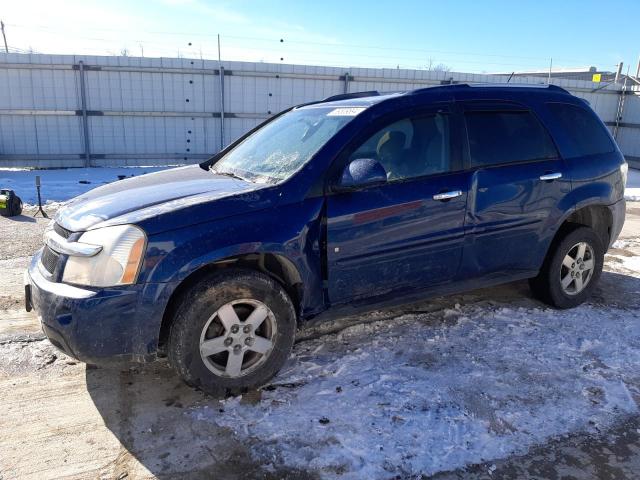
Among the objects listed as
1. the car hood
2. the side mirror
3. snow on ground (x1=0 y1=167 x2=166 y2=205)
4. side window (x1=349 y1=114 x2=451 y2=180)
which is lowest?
snow on ground (x1=0 y1=167 x2=166 y2=205)

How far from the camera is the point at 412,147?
11.5ft

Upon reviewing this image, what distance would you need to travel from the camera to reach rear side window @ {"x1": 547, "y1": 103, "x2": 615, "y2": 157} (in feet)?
13.8

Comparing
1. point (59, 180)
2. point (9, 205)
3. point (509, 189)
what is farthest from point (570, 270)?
point (59, 180)

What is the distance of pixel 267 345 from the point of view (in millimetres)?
3045

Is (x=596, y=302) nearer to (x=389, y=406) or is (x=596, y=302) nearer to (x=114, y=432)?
(x=389, y=406)

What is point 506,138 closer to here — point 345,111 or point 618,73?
point 345,111

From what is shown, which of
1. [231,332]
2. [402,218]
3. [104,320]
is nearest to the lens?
[104,320]

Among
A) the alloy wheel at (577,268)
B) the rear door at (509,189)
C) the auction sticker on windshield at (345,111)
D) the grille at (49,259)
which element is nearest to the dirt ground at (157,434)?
the grille at (49,259)

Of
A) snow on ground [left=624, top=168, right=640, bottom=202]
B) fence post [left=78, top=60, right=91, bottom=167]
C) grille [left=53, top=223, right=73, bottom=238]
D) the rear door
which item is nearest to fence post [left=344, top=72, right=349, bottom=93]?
fence post [left=78, top=60, right=91, bottom=167]

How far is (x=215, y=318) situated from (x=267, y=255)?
0.50 metres

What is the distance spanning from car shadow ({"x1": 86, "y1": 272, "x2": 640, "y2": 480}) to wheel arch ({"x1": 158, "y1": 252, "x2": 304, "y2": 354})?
1.23 ft

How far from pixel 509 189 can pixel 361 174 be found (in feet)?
4.55

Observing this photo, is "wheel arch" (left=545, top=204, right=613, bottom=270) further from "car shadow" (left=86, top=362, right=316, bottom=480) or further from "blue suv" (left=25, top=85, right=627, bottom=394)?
"car shadow" (left=86, top=362, right=316, bottom=480)

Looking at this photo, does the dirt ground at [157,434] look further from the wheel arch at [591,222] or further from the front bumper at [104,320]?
the wheel arch at [591,222]
